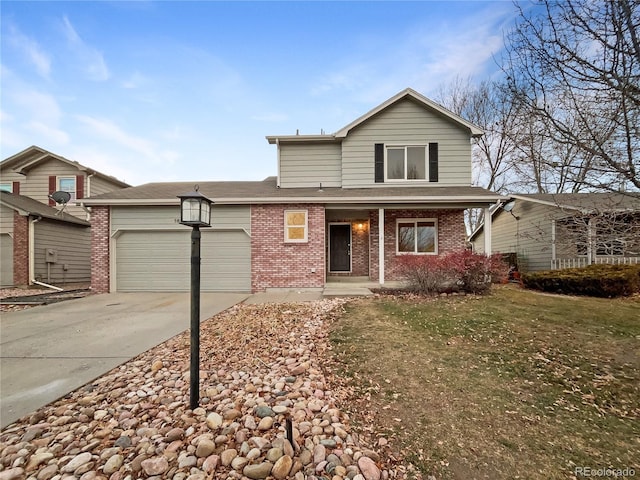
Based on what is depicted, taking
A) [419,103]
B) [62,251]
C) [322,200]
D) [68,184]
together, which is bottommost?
[62,251]

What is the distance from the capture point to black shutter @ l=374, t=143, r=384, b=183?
10.5m

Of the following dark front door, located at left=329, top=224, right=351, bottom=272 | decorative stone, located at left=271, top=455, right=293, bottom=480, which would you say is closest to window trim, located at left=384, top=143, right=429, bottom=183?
dark front door, located at left=329, top=224, right=351, bottom=272

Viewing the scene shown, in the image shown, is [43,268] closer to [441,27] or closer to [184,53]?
[184,53]

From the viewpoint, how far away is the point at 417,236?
10414 millimetres

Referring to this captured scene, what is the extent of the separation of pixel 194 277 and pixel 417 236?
9.11 meters

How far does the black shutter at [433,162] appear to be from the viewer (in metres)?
10.4

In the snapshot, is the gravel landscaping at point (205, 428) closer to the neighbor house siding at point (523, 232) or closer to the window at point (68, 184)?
the neighbor house siding at point (523, 232)

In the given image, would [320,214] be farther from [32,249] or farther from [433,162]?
[32,249]

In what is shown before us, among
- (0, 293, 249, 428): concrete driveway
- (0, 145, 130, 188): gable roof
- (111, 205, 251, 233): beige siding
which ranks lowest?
(0, 293, 249, 428): concrete driveway

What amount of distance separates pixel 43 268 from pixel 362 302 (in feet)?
43.9

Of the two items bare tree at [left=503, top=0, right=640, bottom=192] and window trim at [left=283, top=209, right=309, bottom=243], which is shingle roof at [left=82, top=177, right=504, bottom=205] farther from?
bare tree at [left=503, top=0, right=640, bottom=192]

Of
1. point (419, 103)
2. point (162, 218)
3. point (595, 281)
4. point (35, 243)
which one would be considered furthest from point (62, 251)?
point (595, 281)

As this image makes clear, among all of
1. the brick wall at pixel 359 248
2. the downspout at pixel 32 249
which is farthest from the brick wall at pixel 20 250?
the brick wall at pixel 359 248

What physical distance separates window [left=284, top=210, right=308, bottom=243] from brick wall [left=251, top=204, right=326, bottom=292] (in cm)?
12
